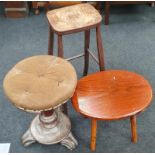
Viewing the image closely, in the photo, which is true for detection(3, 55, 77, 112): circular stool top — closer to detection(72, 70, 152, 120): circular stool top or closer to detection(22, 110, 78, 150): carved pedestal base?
detection(72, 70, 152, 120): circular stool top

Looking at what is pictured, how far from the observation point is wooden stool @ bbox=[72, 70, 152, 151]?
154 cm

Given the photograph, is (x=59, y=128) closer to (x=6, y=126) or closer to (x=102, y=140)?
(x=102, y=140)

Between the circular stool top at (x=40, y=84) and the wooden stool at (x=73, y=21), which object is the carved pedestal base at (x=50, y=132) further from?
the wooden stool at (x=73, y=21)

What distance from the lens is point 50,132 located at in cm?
179

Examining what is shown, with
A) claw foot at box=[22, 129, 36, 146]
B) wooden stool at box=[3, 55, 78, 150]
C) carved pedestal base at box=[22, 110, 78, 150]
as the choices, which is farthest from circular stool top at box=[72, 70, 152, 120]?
claw foot at box=[22, 129, 36, 146]

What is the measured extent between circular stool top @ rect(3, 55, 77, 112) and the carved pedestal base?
310mm

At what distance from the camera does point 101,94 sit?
65.1 inches

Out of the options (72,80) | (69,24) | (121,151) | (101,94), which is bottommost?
(121,151)

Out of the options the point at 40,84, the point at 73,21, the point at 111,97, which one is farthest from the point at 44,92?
the point at 73,21

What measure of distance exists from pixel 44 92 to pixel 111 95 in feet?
1.40

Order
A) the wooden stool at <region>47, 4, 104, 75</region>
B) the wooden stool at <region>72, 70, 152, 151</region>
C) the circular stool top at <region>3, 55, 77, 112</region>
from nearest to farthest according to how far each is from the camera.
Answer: the circular stool top at <region>3, 55, 77, 112</region>
the wooden stool at <region>72, 70, 152, 151</region>
the wooden stool at <region>47, 4, 104, 75</region>

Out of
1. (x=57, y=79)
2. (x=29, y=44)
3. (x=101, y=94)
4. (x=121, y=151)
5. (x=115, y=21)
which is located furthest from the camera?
(x=115, y=21)

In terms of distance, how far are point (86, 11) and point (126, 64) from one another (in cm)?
82

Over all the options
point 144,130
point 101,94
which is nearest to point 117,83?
point 101,94
